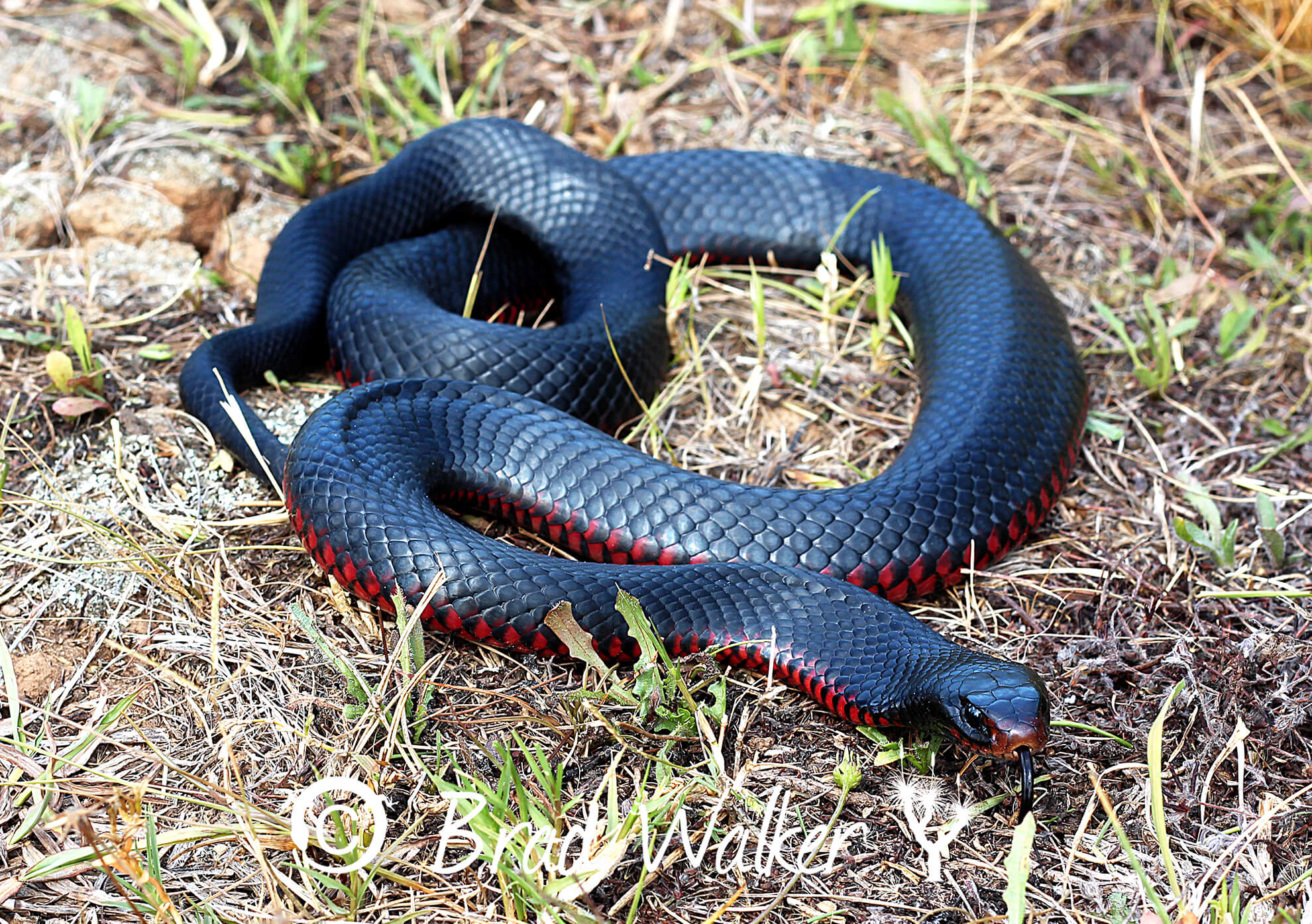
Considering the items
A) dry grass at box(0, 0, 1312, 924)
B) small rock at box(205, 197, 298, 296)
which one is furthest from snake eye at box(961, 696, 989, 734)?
small rock at box(205, 197, 298, 296)

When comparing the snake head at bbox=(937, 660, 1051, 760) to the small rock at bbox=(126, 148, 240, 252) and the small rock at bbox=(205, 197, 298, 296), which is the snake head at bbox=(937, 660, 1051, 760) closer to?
the small rock at bbox=(205, 197, 298, 296)

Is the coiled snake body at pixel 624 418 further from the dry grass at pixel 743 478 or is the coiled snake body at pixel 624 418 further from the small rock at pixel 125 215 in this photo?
the small rock at pixel 125 215

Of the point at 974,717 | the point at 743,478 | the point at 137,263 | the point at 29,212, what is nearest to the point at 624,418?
the point at 743,478

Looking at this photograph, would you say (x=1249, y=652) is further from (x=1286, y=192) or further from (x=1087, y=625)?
(x=1286, y=192)

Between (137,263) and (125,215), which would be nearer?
(137,263)

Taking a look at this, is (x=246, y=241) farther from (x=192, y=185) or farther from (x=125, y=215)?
(x=125, y=215)

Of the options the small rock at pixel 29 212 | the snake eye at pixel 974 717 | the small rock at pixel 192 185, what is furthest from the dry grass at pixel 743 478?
the snake eye at pixel 974 717
